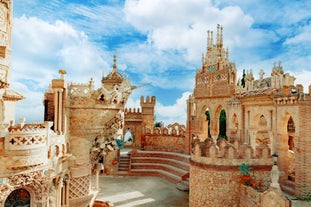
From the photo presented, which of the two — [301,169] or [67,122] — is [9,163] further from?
[301,169]

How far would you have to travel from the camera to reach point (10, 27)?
1292 cm

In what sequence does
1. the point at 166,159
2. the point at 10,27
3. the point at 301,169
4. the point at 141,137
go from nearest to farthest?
1. the point at 301,169
2. the point at 10,27
3. the point at 166,159
4. the point at 141,137

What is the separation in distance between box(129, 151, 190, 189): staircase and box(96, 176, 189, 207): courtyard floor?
24.6 inches

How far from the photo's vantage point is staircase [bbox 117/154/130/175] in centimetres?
2092

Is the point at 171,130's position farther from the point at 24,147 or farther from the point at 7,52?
the point at 24,147

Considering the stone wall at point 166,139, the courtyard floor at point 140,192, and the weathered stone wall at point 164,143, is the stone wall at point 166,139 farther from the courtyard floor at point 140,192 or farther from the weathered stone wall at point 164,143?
the courtyard floor at point 140,192

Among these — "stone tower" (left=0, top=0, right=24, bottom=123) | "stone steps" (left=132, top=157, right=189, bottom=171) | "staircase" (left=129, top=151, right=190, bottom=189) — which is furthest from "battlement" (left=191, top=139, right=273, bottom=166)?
"stone tower" (left=0, top=0, right=24, bottom=123)

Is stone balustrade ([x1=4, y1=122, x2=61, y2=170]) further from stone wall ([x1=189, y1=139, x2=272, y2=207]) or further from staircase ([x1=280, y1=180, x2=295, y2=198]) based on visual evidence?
staircase ([x1=280, y1=180, x2=295, y2=198])

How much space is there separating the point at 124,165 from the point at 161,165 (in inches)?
135

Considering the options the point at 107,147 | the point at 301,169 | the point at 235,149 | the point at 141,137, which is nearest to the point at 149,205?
the point at 107,147

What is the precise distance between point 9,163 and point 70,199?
4049 millimetres

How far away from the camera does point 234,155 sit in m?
11.9

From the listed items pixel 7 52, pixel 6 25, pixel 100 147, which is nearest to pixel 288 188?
pixel 100 147

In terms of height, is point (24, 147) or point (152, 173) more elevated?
point (24, 147)
